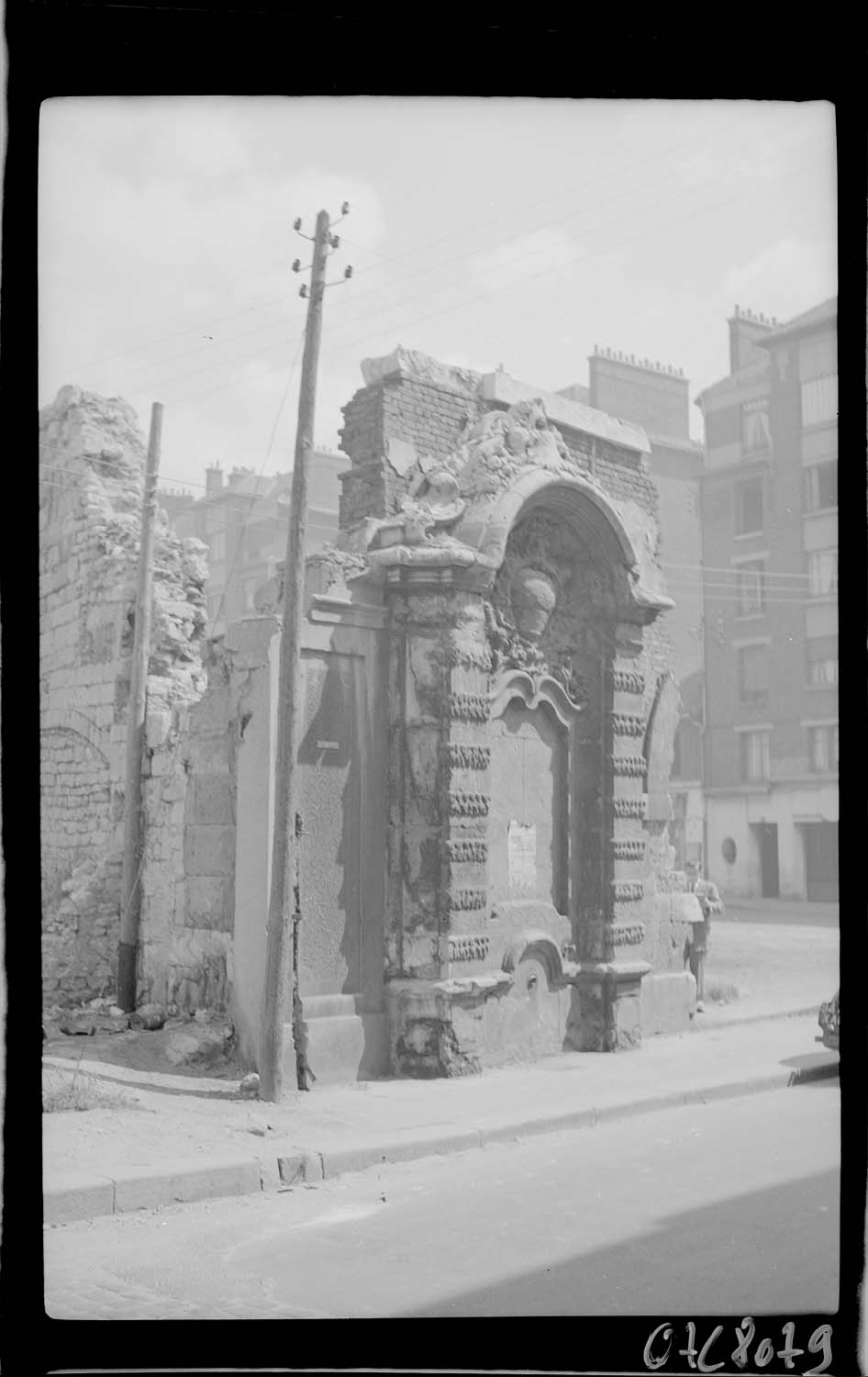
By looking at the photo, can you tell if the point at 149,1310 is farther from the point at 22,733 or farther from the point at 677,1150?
the point at 677,1150

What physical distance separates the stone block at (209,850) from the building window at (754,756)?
7.90 m

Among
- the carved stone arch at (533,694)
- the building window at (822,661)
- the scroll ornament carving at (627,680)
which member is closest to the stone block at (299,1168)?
the carved stone arch at (533,694)

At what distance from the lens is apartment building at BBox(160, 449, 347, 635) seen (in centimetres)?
2055

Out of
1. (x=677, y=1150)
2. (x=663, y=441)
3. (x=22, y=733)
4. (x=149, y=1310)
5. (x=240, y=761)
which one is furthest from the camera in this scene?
(x=663, y=441)

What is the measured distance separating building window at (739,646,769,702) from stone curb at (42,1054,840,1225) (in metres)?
8.25

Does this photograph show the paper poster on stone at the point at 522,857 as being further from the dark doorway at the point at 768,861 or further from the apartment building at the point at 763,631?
the dark doorway at the point at 768,861

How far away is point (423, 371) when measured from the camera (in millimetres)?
11164

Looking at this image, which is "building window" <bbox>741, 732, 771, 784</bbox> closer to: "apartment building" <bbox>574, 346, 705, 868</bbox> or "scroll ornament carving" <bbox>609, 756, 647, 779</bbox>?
"apartment building" <bbox>574, 346, 705, 868</bbox>

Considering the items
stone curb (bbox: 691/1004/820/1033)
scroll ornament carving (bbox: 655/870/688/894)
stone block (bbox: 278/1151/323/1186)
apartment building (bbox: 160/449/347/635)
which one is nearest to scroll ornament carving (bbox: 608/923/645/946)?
scroll ornament carving (bbox: 655/870/688/894)

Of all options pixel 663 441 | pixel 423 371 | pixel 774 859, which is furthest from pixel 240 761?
pixel 774 859

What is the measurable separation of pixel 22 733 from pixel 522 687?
25.4 ft

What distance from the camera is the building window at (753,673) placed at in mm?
17000

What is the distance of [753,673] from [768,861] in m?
2.61

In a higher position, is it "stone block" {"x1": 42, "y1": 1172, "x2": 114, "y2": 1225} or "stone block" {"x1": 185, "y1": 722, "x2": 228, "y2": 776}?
"stone block" {"x1": 185, "y1": 722, "x2": 228, "y2": 776}
